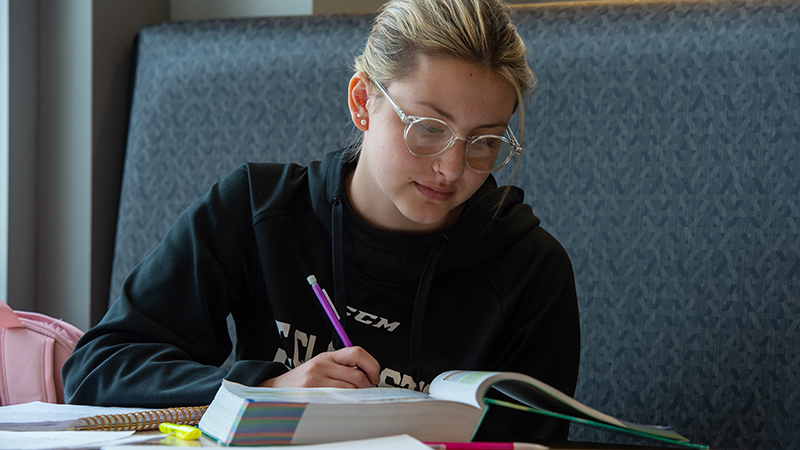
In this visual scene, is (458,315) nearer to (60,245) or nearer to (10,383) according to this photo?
(10,383)

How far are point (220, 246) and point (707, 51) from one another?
35.6 inches

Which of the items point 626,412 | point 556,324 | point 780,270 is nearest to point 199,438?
point 556,324

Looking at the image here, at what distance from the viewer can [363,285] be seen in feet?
3.42

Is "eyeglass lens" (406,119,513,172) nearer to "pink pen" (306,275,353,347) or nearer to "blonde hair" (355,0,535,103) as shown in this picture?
"blonde hair" (355,0,535,103)

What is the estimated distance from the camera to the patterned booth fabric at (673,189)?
1191mm

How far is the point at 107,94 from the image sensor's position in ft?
5.07

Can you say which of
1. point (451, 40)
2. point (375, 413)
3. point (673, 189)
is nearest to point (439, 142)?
point (451, 40)

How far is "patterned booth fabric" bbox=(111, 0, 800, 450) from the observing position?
119 cm

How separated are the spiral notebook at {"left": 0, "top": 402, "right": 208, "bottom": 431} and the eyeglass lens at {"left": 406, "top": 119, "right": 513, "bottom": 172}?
0.41 metres

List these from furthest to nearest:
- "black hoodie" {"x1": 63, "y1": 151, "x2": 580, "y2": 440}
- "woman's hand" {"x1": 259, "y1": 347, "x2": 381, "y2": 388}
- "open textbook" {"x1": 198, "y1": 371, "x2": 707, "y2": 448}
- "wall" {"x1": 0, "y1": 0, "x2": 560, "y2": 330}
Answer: "wall" {"x1": 0, "y1": 0, "x2": 560, "y2": 330}
"black hoodie" {"x1": 63, "y1": 151, "x2": 580, "y2": 440}
"woman's hand" {"x1": 259, "y1": 347, "x2": 381, "y2": 388}
"open textbook" {"x1": 198, "y1": 371, "x2": 707, "y2": 448}

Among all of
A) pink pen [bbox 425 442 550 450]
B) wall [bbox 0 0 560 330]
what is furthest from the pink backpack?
pink pen [bbox 425 442 550 450]

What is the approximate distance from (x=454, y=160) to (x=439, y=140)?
32mm

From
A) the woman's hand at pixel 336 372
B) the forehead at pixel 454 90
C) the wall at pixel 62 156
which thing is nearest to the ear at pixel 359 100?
the forehead at pixel 454 90

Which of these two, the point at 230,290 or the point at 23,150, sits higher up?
the point at 23,150
